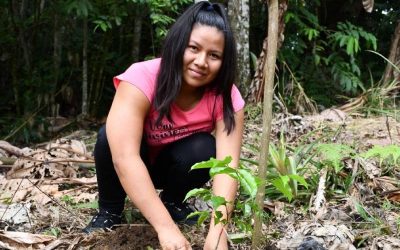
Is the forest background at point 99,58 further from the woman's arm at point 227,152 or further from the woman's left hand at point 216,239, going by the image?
the woman's left hand at point 216,239

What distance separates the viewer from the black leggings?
208cm

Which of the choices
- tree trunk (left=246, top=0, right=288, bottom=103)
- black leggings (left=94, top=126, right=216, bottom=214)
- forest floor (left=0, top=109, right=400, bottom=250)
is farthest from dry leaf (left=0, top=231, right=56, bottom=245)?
tree trunk (left=246, top=0, right=288, bottom=103)

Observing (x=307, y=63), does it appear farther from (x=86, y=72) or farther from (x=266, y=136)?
(x=266, y=136)

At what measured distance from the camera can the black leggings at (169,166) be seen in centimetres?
208

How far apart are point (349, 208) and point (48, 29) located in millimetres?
4505

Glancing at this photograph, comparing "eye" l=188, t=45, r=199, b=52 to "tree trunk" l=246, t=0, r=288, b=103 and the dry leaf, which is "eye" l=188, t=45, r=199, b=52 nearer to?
the dry leaf

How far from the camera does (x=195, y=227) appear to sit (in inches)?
85.5

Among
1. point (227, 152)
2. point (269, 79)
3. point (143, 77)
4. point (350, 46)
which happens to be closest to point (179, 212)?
point (227, 152)

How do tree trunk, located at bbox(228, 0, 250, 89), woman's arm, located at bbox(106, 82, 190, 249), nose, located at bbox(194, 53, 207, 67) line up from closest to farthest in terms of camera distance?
woman's arm, located at bbox(106, 82, 190, 249)
nose, located at bbox(194, 53, 207, 67)
tree trunk, located at bbox(228, 0, 250, 89)

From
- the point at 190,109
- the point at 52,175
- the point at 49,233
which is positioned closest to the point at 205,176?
the point at 190,109

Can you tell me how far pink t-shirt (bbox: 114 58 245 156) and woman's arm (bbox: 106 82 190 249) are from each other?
0.05m

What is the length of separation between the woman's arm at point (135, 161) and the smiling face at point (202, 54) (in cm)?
20

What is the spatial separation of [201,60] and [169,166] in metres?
0.58

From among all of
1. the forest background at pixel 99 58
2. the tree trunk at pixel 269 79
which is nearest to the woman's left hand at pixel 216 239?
the tree trunk at pixel 269 79
